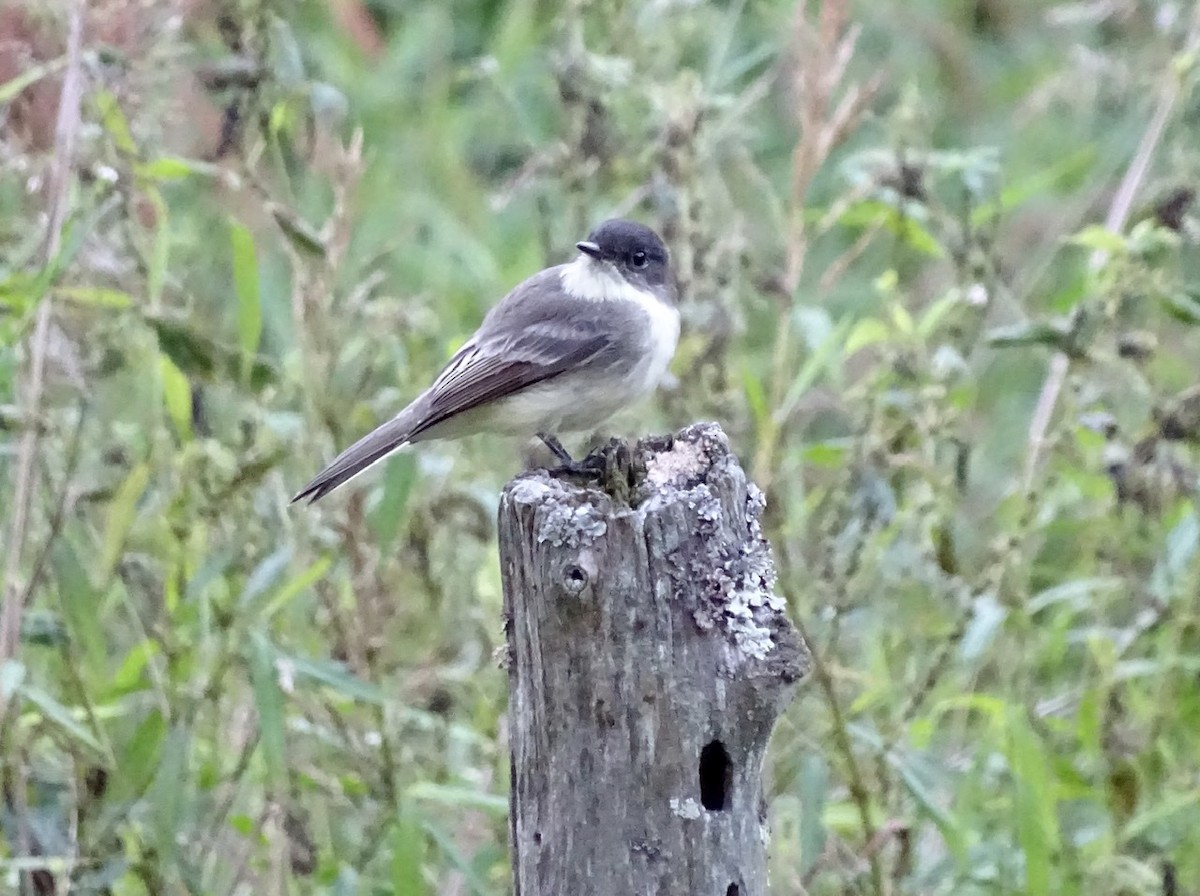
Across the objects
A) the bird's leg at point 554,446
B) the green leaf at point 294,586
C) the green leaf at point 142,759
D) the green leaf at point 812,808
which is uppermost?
the bird's leg at point 554,446

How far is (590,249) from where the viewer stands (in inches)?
164

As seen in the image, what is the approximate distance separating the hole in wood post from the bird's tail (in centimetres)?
139

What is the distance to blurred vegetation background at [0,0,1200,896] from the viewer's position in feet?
11.7

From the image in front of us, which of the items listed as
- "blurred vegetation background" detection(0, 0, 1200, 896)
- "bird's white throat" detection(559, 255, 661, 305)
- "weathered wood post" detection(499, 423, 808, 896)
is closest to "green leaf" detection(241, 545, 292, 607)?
"blurred vegetation background" detection(0, 0, 1200, 896)

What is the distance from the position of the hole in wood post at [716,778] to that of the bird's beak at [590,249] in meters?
2.06

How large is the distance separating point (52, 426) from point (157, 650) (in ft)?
1.83

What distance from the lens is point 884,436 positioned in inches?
153

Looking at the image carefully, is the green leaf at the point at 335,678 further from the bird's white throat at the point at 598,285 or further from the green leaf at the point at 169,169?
the bird's white throat at the point at 598,285

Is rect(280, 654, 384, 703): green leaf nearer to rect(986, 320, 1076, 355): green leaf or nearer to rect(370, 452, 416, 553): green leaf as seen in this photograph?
rect(370, 452, 416, 553): green leaf

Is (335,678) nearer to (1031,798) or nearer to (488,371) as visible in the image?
(488,371)

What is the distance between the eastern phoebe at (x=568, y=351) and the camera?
3.94 m

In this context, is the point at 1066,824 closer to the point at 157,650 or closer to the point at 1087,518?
the point at 1087,518

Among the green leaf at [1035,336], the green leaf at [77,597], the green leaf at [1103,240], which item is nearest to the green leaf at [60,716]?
the green leaf at [77,597]

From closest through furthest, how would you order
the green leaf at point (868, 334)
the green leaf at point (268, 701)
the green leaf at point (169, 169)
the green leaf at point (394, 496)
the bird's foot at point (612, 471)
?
the bird's foot at point (612, 471) < the green leaf at point (268, 701) < the green leaf at point (169, 169) < the green leaf at point (394, 496) < the green leaf at point (868, 334)
